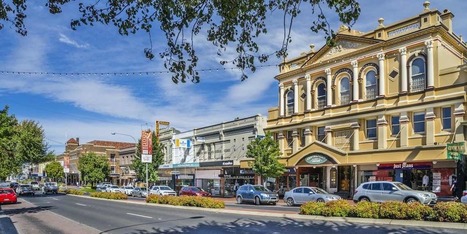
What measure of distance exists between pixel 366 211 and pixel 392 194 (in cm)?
714

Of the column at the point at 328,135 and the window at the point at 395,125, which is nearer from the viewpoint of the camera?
the window at the point at 395,125

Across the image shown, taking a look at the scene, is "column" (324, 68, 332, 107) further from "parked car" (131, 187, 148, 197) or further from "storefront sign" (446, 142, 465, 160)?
"parked car" (131, 187, 148, 197)

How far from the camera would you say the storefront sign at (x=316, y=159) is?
36.4 metres

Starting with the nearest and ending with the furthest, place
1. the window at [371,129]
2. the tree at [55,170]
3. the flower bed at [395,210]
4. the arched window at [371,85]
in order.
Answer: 1. the flower bed at [395,210]
2. the window at [371,129]
3. the arched window at [371,85]
4. the tree at [55,170]

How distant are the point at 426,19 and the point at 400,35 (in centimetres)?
216

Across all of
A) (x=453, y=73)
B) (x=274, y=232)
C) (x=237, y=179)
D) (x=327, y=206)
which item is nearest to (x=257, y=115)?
(x=237, y=179)

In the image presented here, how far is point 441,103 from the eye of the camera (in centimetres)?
2998

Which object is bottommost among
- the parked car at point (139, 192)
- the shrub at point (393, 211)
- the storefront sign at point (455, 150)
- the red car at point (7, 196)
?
the parked car at point (139, 192)

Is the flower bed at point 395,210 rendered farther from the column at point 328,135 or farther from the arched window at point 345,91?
the arched window at point 345,91

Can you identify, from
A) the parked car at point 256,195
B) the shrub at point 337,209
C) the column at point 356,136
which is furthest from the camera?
the column at point 356,136

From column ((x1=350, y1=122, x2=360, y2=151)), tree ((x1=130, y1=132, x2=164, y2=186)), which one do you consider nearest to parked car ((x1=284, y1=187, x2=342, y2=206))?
column ((x1=350, y1=122, x2=360, y2=151))

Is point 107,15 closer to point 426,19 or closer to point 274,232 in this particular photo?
point 274,232

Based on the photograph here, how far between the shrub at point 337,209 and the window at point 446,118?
50.7 ft

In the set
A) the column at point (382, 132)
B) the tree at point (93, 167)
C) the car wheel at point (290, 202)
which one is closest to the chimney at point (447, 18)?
the column at point (382, 132)
